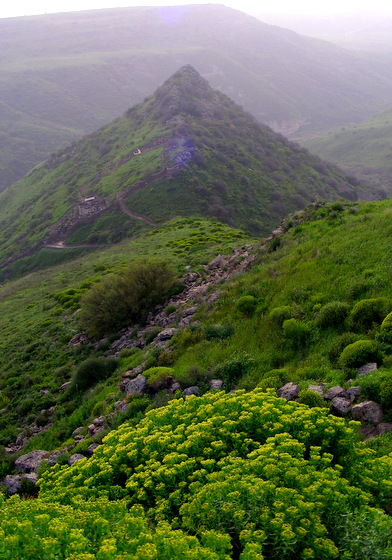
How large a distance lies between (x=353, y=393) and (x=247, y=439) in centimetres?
281

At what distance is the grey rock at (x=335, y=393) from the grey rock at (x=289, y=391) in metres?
0.63

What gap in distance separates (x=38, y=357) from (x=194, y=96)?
89693 millimetres

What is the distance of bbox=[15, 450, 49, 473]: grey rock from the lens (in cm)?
1217

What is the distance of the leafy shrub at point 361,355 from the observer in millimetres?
9266

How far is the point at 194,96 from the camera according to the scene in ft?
323

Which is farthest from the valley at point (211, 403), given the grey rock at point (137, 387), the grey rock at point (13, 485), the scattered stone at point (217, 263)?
the grey rock at point (13, 485)

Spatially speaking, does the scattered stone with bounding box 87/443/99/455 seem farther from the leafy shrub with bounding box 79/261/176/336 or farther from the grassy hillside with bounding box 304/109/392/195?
the grassy hillside with bounding box 304/109/392/195

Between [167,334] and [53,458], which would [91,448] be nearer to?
[53,458]

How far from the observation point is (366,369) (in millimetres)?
8922

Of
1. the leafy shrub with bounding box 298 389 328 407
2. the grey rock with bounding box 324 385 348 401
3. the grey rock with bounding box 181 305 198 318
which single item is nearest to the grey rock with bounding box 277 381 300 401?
the leafy shrub with bounding box 298 389 328 407

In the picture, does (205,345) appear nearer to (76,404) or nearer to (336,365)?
(336,365)

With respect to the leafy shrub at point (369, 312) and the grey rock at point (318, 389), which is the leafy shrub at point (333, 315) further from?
the grey rock at point (318, 389)

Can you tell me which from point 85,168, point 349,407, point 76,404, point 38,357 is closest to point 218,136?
point 85,168

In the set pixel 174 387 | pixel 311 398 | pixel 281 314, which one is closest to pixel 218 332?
pixel 281 314
